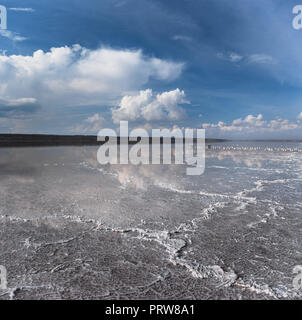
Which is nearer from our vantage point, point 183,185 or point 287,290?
point 287,290

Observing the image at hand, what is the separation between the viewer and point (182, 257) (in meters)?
2.15

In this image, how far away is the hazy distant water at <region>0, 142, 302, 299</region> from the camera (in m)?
1.75

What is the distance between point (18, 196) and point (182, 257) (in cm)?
345

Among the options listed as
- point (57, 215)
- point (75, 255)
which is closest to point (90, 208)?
point (57, 215)

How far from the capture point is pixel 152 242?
2459mm

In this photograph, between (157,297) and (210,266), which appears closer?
(157,297)

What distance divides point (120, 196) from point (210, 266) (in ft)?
8.57

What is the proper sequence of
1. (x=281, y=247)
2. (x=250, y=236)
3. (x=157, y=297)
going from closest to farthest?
(x=157, y=297) < (x=281, y=247) < (x=250, y=236)

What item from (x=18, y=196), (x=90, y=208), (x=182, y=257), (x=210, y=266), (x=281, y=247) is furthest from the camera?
(x=18, y=196)

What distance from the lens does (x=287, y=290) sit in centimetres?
171

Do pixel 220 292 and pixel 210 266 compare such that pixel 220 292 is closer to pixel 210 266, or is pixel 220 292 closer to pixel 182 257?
pixel 210 266

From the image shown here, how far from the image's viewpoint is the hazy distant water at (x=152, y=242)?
175 centimetres

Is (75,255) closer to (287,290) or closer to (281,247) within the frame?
(287,290)

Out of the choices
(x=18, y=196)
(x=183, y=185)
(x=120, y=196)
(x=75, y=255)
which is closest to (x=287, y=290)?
(x=75, y=255)
